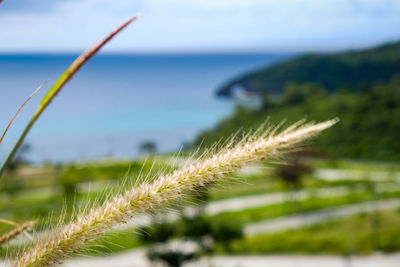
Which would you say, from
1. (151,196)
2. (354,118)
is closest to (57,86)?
(151,196)

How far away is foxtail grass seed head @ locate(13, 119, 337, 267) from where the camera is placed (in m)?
0.92

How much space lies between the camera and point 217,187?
41.0 inches

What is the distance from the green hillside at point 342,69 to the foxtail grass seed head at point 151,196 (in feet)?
192

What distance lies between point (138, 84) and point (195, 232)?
4715 inches

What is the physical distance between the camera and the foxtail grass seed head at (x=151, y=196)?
3.01ft

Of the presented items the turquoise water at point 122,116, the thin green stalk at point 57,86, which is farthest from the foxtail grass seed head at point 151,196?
the turquoise water at point 122,116

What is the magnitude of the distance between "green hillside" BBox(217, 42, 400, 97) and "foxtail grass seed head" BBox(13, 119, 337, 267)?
5863 cm

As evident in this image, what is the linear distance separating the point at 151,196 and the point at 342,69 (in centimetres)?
6822

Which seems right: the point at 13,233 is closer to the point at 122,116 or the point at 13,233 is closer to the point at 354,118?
the point at 354,118

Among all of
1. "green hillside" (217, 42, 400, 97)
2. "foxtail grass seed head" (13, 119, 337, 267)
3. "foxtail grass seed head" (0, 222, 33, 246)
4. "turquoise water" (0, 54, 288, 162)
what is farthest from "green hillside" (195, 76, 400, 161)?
"foxtail grass seed head" (13, 119, 337, 267)

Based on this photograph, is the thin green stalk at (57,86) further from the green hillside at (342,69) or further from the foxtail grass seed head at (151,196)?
the green hillside at (342,69)

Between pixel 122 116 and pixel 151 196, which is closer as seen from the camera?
pixel 151 196

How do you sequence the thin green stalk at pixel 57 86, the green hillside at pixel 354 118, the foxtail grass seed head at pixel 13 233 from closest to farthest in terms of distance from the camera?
1. the thin green stalk at pixel 57 86
2. the foxtail grass seed head at pixel 13 233
3. the green hillside at pixel 354 118

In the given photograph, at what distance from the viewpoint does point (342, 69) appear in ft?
218
